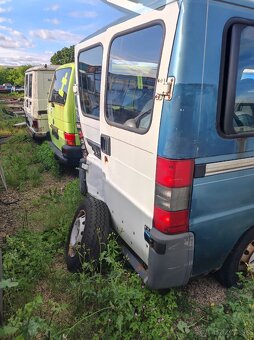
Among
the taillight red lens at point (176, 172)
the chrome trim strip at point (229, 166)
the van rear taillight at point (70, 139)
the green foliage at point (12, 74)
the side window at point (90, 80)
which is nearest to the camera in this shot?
the taillight red lens at point (176, 172)

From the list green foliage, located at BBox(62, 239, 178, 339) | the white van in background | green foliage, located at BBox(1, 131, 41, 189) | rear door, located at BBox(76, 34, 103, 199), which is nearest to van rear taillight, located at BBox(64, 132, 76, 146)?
green foliage, located at BBox(1, 131, 41, 189)

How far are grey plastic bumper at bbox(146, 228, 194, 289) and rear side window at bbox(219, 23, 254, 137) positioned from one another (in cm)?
84

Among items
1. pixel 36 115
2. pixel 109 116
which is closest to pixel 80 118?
pixel 109 116

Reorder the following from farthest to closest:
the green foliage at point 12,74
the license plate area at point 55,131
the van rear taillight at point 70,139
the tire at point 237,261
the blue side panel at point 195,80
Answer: the green foliage at point 12,74 → the license plate area at point 55,131 → the van rear taillight at point 70,139 → the tire at point 237,261 → the blue side panel at point 195,80

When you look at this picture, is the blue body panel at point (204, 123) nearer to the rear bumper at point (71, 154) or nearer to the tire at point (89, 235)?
the tire at point (89, 235)

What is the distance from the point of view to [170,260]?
7.71 ft

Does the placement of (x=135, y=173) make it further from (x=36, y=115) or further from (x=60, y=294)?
(x=36, y=115)

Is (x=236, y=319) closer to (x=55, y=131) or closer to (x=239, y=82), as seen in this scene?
(x=239, y=82)

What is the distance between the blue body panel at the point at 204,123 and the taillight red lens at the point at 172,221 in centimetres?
6

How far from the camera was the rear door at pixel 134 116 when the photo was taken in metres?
2.27

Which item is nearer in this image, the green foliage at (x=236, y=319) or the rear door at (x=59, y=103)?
the green foliage at (x=236, y=319)

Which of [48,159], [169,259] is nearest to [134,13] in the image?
[169,259]

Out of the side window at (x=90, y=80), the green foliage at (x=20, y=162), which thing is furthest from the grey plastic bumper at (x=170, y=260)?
the green foliage at (x=20, y=162)

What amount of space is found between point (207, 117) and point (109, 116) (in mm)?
1158
